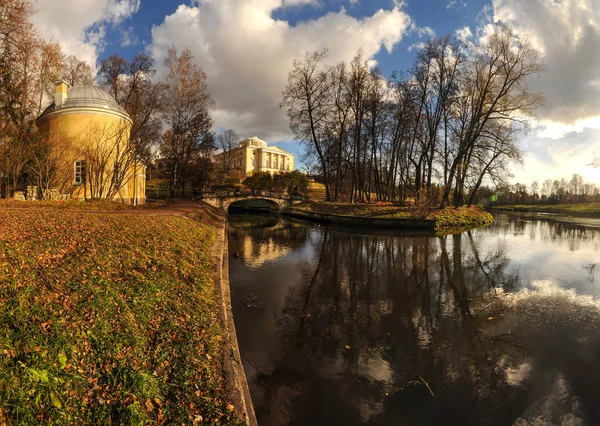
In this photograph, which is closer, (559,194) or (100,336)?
(100,336)

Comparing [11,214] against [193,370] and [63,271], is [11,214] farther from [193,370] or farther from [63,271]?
[193,370]

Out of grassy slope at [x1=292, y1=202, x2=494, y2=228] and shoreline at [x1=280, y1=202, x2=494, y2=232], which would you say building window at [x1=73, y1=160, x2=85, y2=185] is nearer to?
shoreline at [x1=280, y1=202, x2=494, y2=232]

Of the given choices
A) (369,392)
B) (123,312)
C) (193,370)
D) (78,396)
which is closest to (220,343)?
(193,370)

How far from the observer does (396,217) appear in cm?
2602

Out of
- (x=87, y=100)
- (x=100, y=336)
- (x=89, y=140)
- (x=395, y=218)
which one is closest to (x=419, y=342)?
(x=100, y=336)

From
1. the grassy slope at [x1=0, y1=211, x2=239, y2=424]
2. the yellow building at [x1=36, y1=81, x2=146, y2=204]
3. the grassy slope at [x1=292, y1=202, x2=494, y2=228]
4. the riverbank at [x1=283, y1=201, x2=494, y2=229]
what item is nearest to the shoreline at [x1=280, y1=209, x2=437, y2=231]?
the riverbank at [x1=283, y1=201, x2=494, y2=229]

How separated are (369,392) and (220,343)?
236 cm

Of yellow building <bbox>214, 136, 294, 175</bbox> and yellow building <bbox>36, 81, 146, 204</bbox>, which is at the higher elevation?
yellow building <bbox>214, 136, 294, 175</bbox>

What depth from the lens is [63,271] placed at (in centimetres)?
536

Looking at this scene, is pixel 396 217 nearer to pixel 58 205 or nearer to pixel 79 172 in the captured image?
pixel 58 205

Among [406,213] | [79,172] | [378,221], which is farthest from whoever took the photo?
[406,213]

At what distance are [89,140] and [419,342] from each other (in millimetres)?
21393

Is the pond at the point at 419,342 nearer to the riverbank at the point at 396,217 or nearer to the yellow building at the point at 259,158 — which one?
the riverbank at the point at 396,217

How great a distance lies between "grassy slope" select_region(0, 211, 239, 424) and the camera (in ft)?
9.84
